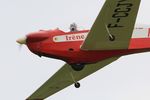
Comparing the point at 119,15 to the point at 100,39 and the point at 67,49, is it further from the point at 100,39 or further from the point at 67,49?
the point at 67,49

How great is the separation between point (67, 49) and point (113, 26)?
110 inches

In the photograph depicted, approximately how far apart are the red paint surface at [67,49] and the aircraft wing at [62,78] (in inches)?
129

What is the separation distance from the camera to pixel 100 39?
103 ft

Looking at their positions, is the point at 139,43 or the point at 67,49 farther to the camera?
the point at 139,43

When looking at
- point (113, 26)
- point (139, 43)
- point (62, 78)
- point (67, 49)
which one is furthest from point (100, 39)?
point (62, 78)

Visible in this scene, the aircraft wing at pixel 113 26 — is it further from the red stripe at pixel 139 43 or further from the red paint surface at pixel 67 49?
the red stripe at pixel 139 43

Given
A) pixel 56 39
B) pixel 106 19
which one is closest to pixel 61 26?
pixel 56 39

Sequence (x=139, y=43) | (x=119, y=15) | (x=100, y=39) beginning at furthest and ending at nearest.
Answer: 1. (x=139, y=43)
2. (x=100, y=39)
3. (x=119, y=15)

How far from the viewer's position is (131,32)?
31.2 meters

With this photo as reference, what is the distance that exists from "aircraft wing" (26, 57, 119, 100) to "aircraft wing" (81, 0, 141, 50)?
431cm

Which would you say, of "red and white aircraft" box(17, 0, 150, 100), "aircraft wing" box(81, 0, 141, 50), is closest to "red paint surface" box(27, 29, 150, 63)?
"red and white aircraft" box(17, 0, 150, 100)

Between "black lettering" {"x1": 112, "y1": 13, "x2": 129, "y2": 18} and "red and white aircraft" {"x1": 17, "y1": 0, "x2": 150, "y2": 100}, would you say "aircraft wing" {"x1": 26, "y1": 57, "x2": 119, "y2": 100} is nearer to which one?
"red and white aircraft" {"x1": 17, "y1": 0, "x2": 150, "y2": 100}

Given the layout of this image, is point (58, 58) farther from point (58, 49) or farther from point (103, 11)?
point (103, 11)

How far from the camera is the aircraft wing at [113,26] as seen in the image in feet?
98.0
